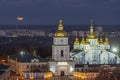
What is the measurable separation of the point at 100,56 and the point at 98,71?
8330mm

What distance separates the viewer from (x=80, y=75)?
54.0 metres

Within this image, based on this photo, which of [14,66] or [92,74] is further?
[14,66]

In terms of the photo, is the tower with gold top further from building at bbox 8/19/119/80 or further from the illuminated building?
the illuminated building

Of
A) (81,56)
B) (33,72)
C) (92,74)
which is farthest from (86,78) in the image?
(81,56)

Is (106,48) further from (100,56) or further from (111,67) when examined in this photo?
(111,67)

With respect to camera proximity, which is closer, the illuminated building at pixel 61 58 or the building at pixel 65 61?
the building at pixel 65 61

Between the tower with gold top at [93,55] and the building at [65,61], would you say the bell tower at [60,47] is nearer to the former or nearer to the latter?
the building at [65,61]

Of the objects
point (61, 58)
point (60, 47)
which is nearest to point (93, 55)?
point (60, 47)

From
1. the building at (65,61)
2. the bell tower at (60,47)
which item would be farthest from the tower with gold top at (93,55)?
the bell tower at (60,47)

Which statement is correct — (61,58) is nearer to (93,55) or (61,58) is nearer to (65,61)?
(65,61)

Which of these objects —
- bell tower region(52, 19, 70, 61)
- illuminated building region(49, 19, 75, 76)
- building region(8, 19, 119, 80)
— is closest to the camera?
building region(8, 19, 119, 80)

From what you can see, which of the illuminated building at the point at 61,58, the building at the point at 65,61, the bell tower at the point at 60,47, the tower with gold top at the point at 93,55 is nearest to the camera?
the building at the point at 65,61

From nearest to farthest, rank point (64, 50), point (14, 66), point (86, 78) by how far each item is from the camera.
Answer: point (86, 78)
point (64, 50)
point (14, 66)

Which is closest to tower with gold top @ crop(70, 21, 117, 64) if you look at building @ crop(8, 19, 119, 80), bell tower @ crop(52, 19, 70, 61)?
building @ crop(8, 19, 119, 80)
